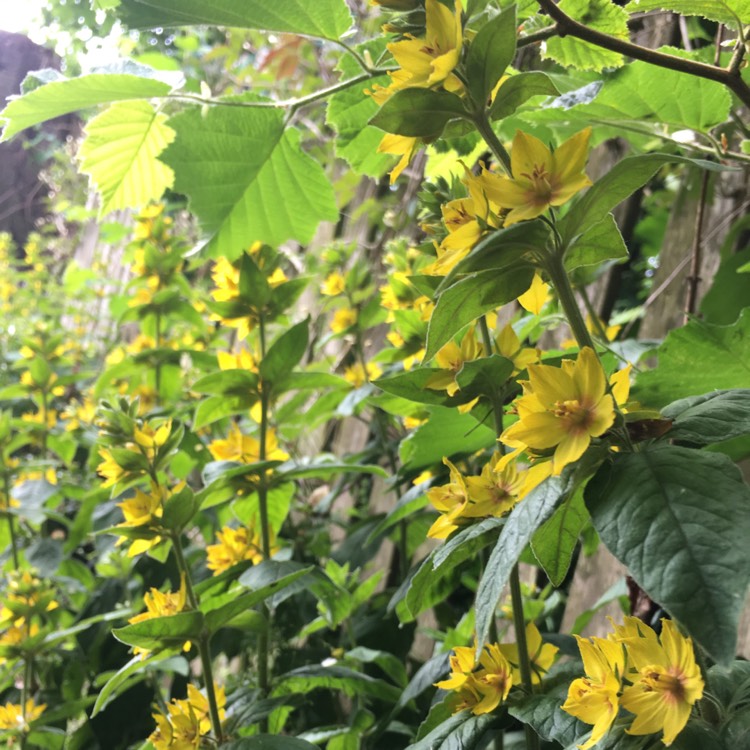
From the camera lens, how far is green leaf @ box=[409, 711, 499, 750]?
43 cm

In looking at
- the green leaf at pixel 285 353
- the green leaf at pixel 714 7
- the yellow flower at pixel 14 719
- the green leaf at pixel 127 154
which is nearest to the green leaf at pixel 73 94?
the green leaf at pixel 127 154

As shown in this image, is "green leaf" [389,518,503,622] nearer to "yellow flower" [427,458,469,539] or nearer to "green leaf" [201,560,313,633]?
"yellow flower" [427,458,469,539]

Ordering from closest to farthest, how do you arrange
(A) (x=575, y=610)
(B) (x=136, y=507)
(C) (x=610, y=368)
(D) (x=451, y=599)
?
1. (C) (x=610, y=368)
2. (B) (x=136, y=507)
3. (A) (x=575, y=610)
4. (D) (x=451, y=599)

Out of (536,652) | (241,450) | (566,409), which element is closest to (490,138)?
(566,409)

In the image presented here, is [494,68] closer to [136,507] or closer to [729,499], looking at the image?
[729,499]

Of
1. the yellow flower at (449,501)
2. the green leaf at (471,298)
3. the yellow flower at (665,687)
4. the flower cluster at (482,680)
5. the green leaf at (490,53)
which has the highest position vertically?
the green leaf at (490,53)

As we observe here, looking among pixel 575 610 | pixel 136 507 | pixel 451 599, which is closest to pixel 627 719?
pixel 136 507

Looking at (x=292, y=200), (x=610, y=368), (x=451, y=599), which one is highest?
(x=292, y=200)

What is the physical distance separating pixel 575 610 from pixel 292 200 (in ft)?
2.05

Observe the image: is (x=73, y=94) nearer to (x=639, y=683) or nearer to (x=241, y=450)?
(x=241, y=450)

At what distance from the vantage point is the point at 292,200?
2.45ft

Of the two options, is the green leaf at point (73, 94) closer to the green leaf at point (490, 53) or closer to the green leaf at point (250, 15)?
the green leaf at point (250, 15)

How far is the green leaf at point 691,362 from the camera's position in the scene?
513 mm

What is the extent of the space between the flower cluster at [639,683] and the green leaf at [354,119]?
44 centimetres
